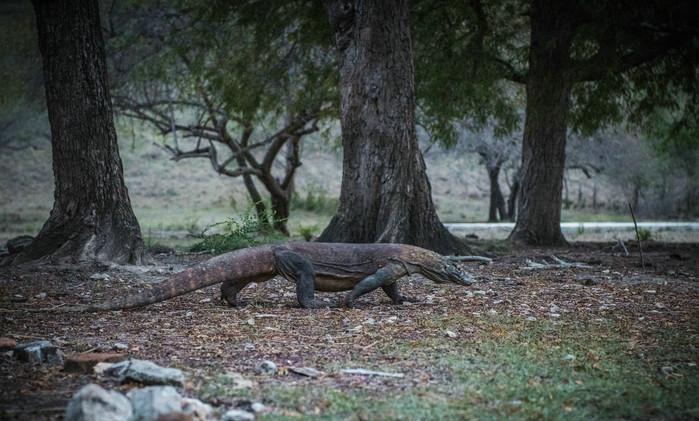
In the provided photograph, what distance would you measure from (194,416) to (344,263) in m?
3.38

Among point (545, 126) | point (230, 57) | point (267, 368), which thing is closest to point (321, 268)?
point (267, 368)

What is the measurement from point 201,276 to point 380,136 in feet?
14.2

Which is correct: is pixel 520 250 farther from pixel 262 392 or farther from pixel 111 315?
pixel 262 392

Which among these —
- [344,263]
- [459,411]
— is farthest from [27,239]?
[459,411]

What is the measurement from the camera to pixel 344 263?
6645 millimetres

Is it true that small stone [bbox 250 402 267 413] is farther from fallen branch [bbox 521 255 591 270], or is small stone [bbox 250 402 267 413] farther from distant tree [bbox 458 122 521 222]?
distant tree [bbox 458 122 521 222]

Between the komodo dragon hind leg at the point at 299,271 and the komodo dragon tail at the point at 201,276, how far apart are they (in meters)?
0.09

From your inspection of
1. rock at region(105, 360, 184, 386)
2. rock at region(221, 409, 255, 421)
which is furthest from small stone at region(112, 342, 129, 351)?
rock at region(221, 409, 255, 421)

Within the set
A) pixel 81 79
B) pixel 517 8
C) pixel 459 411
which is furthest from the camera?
pixel 517 8

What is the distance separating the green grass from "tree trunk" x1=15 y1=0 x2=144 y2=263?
5.27m

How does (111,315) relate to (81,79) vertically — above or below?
below

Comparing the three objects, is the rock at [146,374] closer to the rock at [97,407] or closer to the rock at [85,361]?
the rock at [85,361]

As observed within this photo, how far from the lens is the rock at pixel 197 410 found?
11.1ft

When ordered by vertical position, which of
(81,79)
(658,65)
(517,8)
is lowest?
(81,79)
